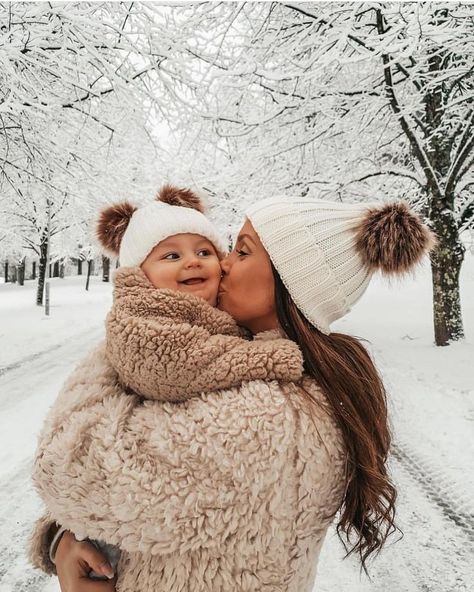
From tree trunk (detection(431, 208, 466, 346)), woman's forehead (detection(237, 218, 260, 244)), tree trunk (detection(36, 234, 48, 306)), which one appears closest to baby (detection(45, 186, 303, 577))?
woman's forehead (detection(237, 218, 260, 244))

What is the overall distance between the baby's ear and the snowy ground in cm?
97

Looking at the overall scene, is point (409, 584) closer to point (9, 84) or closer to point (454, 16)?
point (9, 84)

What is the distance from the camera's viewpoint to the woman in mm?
1023

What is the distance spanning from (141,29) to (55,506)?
588 centimetres

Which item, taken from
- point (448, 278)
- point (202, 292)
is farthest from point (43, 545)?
point (448, 278)

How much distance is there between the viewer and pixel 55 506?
1.08 metres

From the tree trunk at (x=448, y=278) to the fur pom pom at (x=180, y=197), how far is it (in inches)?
300

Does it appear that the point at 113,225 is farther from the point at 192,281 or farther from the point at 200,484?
the point at 200,484

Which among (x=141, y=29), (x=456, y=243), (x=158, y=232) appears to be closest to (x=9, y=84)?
(x=141, y=29)

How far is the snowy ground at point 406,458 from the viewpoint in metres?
2.65

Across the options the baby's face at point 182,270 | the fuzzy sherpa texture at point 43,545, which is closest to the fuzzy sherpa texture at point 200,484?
the fuzzy sherpa texture at point 43,545

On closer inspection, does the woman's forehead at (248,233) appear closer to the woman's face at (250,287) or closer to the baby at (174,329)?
the woman's face at (250,287)

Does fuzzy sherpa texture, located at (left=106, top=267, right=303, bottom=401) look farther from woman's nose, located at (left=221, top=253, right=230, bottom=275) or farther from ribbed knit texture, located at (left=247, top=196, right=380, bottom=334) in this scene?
woman's nose, located at (left=221, top=253, right=230, bottom=275)

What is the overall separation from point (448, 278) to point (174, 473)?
8.56m
